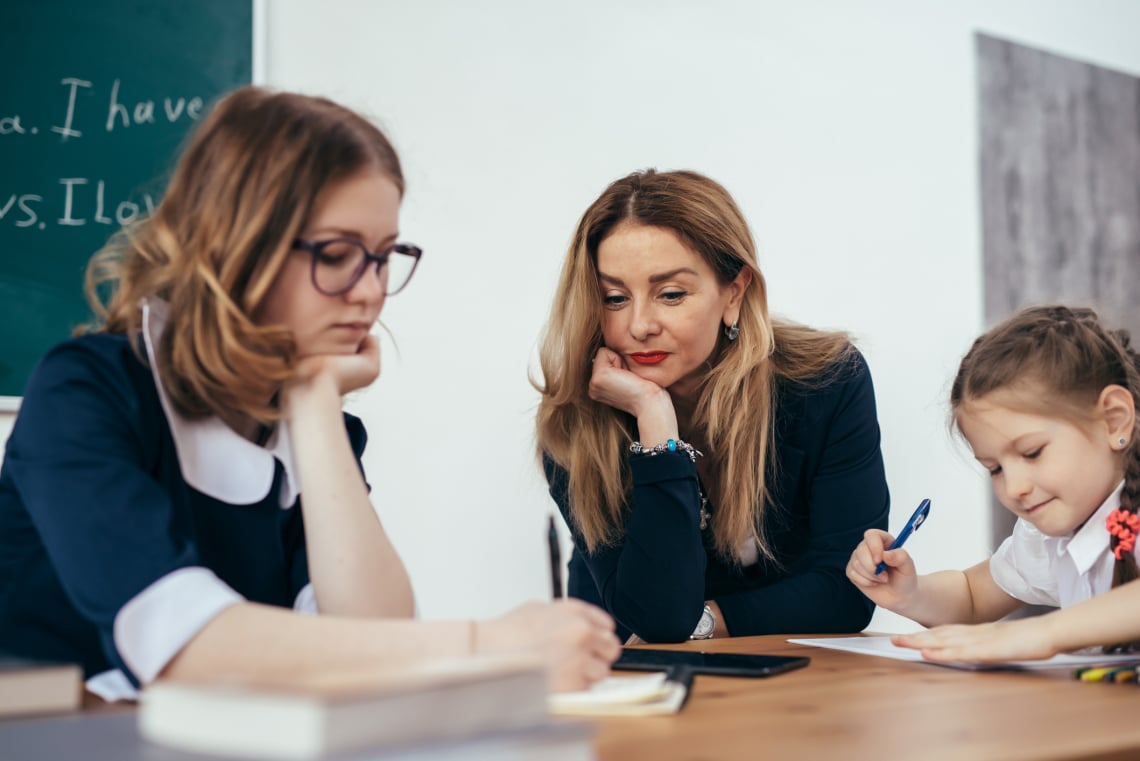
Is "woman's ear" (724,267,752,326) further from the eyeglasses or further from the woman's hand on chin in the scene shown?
the eyeglasses

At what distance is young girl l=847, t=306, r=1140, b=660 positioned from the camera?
125 cm

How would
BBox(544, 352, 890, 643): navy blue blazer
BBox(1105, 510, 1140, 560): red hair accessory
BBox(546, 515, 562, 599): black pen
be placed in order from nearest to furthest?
BBox(1105, 510, 1140, 560): red hair accessory, BBox(544, 352, 890, 643): navy blue blazer, BBox(546, 515, 562, 599): black pen

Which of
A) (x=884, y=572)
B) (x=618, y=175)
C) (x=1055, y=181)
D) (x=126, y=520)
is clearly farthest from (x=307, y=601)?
(x=1055, y=181)

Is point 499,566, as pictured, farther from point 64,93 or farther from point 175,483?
point 175,483

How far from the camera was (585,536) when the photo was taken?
1.70 meters

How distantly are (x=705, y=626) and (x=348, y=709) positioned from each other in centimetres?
114

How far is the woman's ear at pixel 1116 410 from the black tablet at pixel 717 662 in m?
0.48

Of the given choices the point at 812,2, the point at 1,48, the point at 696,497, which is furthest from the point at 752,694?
the point at 812,2

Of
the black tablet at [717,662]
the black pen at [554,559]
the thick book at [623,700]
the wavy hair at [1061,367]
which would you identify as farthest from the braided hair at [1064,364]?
the black pen at [554,559]

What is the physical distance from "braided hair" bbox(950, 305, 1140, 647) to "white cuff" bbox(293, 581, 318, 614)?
82 cm

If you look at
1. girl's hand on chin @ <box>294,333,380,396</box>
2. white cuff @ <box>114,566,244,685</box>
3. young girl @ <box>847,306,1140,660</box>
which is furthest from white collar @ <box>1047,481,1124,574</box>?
white cuff @ <box>114,566,244,685</box>

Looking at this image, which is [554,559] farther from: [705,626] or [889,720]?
[889,720]

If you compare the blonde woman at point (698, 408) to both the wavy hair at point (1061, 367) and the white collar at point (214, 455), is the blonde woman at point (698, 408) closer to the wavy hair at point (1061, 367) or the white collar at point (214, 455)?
the wavy hair at point (1061, 367)

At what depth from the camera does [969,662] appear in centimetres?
104
